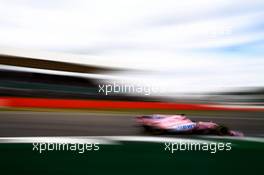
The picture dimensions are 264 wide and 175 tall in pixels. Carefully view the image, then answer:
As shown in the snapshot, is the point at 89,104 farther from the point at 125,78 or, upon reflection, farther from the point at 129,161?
the point at 129,161

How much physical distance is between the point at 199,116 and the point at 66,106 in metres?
0.61

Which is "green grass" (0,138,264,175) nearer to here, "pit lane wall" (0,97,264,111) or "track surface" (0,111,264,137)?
"track surface" (0,111,264,137)

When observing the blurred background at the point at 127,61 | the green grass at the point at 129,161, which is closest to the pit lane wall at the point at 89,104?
the blurred background at the point at 127,61

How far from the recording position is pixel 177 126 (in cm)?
231

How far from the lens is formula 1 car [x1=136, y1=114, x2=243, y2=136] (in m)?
2.30

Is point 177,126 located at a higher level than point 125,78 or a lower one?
lower

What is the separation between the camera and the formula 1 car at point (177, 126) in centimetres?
230

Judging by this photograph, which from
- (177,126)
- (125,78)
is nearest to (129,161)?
(177,126)

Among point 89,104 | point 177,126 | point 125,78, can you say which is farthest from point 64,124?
point 177,126

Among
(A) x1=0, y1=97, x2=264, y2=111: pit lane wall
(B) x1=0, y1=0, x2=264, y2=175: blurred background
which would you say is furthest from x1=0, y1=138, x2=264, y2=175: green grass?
(A) x1=0, y1=97, x2=264, y2=111: pit lane wall

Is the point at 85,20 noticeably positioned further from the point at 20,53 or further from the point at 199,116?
the point at 199,116

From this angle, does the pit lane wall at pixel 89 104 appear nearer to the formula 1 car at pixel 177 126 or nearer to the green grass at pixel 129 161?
the formula 1 car at pixel 177 126

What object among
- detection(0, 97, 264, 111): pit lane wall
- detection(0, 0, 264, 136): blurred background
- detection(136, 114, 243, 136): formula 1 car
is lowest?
detection(136, 114, 243, 136): formula 1 car

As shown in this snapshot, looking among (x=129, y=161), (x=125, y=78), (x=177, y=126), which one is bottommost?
(x=129, y=161)
